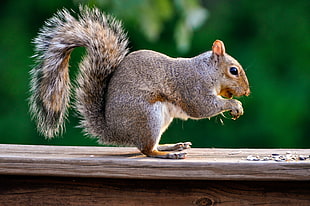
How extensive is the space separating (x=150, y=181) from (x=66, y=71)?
0.57m

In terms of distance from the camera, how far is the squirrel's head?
2.36m

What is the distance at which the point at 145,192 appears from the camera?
190 cm

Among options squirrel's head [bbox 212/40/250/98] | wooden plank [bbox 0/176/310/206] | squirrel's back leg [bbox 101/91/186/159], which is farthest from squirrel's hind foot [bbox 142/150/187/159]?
squirrel's head [bbox 212/40/250/98]

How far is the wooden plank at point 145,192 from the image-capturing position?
1.88 m

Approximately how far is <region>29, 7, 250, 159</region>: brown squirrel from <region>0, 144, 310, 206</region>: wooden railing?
0.68 ft

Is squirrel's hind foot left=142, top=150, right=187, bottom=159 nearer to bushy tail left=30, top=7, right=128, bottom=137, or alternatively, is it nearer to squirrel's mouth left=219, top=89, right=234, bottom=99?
bushy tail left=30, top=7, right=128, bottom=137

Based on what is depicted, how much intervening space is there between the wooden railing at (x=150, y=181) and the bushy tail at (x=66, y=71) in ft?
0.98

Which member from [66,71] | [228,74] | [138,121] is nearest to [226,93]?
[228,74]

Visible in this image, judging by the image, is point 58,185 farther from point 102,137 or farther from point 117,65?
point 117,65

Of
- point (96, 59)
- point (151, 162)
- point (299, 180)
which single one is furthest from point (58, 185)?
point (299, 180)

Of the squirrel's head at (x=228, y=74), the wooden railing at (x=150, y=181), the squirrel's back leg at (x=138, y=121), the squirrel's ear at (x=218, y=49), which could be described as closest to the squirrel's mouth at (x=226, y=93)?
the squirrel's head at (x=228, y=74)

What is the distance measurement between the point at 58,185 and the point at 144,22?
537 mm

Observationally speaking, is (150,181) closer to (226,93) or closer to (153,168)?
(153,168)

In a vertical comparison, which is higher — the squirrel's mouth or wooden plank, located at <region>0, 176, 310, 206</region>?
the squirrel's mouth
